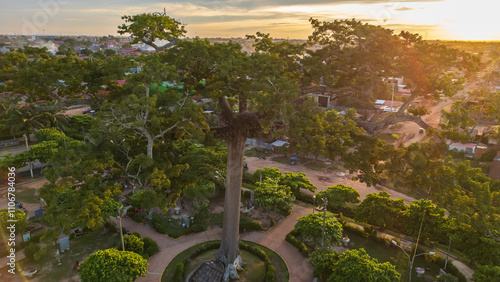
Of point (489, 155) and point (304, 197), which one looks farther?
point (489, 155)

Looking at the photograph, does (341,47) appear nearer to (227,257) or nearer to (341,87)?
(341,87)

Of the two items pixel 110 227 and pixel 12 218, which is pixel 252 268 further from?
pixel 12 218

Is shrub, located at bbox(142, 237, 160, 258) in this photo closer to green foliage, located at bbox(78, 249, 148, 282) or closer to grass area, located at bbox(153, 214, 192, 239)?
grass area, located at bbox(153, 214, 192, 239)

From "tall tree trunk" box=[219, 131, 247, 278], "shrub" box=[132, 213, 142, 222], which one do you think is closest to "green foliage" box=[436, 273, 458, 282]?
"tall tree trunk" box=[219, 131, 247, 278]

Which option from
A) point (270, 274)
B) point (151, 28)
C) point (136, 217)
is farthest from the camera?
point (136, 217)

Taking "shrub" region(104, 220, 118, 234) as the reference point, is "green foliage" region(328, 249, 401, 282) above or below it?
above

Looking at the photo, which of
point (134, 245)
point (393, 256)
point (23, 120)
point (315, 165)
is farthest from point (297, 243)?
point (23, 120)

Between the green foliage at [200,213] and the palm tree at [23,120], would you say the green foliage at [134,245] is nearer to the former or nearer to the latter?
the green foliage at [200,213]

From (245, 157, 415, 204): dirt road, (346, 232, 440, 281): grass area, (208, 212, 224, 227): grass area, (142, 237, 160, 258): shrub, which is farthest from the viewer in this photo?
(245, 157, 415, 204): dirt road
